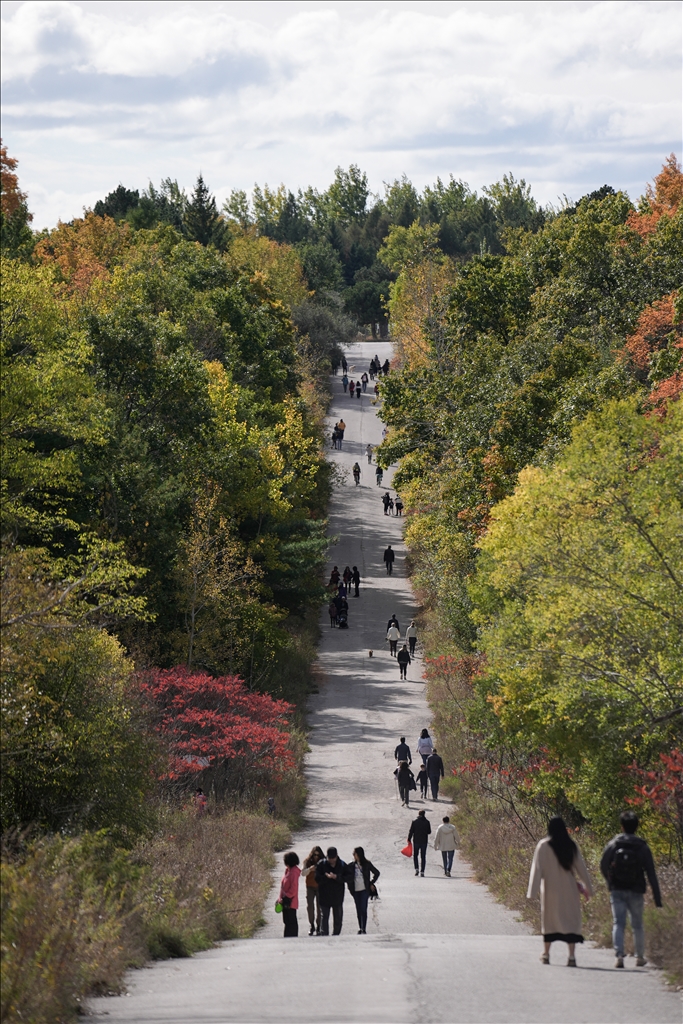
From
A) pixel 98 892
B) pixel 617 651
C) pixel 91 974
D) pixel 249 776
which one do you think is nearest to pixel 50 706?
pixel 98 892

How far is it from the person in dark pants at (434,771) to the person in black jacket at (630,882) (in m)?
18.8

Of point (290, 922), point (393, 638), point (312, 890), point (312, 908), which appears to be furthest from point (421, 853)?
point (393, 638)

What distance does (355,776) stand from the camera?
32.5m

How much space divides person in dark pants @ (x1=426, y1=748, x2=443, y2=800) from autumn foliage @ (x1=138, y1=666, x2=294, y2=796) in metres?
3.44

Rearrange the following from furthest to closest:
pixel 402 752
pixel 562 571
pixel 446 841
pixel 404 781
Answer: pixel 402 752, pixel 404 781, pixel 446 841, pixel 562 571

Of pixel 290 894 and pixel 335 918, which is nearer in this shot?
pixel 290 894

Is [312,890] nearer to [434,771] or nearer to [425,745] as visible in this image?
[434,771]

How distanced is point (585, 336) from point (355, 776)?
2244 cm

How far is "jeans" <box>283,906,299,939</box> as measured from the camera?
630 inches

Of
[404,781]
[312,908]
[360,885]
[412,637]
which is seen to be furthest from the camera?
[412,637]

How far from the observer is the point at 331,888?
16.0m

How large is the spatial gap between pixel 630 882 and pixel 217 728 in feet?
62.0

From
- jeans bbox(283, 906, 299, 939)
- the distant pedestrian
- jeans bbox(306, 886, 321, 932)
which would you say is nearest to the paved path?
jeans bbox(283, 906, 299, 939)

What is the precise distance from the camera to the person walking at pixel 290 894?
624 inches
